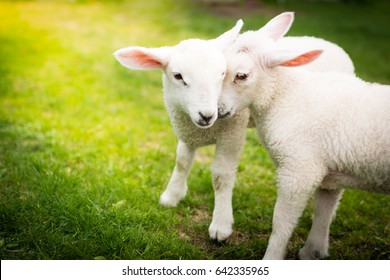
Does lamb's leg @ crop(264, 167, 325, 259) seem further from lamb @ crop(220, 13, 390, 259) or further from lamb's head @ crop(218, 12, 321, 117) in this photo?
lamb's head @ crop(218, 12, 321, 117)

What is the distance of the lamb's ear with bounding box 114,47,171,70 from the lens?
11.1ft

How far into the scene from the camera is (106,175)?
4594 millimetres

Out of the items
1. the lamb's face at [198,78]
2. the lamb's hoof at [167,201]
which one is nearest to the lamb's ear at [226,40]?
the lamb's face at [198,78]

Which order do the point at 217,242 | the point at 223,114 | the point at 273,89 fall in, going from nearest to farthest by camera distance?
1. the point at 223,114
2. the point at 273,89
3. the point at 217,242

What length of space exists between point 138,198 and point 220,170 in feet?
2.98

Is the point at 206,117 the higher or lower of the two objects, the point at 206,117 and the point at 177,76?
the lower

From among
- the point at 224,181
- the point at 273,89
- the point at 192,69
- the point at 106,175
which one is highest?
the point at 192,69

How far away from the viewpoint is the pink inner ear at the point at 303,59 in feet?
10.7

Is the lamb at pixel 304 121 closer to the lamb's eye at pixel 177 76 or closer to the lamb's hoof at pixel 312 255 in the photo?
the lamb's eye at pixel 177 76

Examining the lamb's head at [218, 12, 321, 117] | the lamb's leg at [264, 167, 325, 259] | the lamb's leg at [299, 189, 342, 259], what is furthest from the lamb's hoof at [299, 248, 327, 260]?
the lamb's head at [218, 12, 321, 117]

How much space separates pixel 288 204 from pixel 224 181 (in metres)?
0.72

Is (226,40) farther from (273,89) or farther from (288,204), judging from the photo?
(288,204)

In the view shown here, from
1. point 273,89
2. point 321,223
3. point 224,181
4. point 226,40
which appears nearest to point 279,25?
point 226,40

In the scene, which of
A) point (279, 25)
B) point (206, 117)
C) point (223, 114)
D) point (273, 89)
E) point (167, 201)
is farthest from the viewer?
point (167, 201)
